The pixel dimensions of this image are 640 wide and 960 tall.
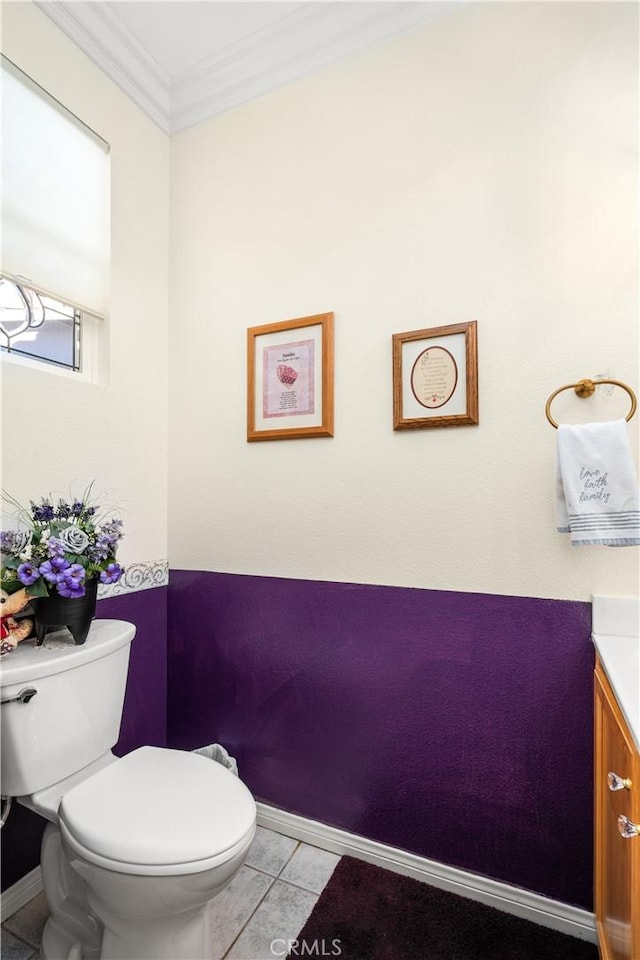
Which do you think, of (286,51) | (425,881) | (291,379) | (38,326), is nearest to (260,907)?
(425,881)

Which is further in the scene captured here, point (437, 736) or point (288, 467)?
point (288, 467)

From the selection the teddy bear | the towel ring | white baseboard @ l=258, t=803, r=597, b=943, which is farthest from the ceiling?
white baseboard @ l=258, t=803, r=597, b=943

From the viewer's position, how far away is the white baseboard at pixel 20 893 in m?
1.36

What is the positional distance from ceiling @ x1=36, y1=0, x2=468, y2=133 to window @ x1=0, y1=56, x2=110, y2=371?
0.29m

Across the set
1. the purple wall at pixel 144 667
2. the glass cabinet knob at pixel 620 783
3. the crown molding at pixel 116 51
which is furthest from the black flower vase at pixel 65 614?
the crown molding at pixel 116 51

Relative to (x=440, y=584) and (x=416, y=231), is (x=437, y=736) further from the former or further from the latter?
(x=416, y=231)

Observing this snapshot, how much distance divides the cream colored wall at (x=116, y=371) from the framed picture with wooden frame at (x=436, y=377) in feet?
3.20

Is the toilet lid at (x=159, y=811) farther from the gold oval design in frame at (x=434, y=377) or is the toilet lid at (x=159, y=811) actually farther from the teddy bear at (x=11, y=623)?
the gold oval design in frame at (x=434, y=377)

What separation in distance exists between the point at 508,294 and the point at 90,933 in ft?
6.61

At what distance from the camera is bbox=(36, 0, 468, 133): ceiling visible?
1585mm

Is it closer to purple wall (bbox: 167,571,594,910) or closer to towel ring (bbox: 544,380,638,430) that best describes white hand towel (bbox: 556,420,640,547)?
towel ring (bbox: 544,380,638,430)

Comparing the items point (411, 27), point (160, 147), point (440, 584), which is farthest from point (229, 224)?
point (440, 584)

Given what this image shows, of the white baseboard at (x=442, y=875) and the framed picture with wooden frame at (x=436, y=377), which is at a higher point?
the framed picture with wooden frame at (x=436, y=377)

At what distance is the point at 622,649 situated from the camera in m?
1.18
